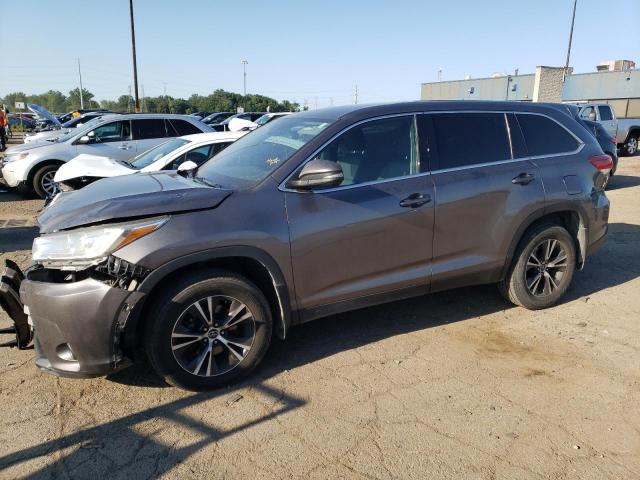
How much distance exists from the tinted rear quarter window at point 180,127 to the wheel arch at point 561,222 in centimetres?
787

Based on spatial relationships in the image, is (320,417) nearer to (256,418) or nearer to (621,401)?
(256,418)

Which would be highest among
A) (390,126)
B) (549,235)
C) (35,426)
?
(390,126)

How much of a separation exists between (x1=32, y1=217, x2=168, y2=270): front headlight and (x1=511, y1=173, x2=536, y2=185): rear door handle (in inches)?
112

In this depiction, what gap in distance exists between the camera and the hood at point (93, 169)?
7.02 m

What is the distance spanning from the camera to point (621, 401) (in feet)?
10.3

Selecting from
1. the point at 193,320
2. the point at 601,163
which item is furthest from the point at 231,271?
the point at 601,163

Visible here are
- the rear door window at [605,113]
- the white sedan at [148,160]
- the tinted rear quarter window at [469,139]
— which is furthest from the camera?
the rear door window at [605,113]

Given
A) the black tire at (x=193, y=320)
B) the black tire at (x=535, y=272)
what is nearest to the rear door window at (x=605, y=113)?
the black tire at (x=535, y=272)

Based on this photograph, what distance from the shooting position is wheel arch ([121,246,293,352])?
9.59 feet

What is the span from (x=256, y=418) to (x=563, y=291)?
3220 mm

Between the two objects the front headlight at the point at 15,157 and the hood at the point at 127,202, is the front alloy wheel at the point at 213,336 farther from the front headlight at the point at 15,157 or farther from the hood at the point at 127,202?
the front headlight at the point at 15,157

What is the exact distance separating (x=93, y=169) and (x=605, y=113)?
16.9m

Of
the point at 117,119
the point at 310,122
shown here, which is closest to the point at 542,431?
the point at 310,122

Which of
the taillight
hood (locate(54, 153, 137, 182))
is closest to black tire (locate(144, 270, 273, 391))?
the taillight
